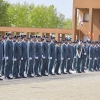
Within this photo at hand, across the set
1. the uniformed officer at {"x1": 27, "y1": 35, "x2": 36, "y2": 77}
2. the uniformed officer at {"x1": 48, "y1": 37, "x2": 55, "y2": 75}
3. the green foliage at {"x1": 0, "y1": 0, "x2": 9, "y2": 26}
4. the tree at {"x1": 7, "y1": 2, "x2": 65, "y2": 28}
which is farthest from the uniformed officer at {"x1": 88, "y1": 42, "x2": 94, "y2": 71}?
the tree at {"x1": 7, "y1": 2, "x2": 65, "y2": 28}

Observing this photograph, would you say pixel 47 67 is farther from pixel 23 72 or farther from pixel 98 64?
pixel 98 64

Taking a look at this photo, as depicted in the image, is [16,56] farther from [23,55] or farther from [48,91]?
[48,91]

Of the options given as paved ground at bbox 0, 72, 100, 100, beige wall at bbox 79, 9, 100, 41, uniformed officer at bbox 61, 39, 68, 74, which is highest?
beige wall at bbox 79, 9, 100, 41

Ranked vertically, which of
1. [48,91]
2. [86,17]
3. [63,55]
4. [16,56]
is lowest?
[48,91]

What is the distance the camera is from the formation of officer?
766 inches

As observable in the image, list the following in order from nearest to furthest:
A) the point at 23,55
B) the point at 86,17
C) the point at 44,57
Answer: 1. the point at 23,55
2. the point at 44,57
3. the point at 86,17

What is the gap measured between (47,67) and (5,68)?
3318mm

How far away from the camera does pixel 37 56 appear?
21.4m

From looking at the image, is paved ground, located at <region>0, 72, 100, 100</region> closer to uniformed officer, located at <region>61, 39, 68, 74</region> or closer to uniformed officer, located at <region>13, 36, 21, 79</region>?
uniformed officer, located at <region>13, 36, 21, 79</region>

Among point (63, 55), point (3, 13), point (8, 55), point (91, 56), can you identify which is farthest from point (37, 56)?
point (3, 13)

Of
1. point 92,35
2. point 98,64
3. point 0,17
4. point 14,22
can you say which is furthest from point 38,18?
point 98,64

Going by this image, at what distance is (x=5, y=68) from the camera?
1942 cm

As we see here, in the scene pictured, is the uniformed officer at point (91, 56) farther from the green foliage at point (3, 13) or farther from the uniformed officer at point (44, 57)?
the green foliage at point (3, 13)

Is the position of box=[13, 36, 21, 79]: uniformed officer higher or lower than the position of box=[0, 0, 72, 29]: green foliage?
lower
